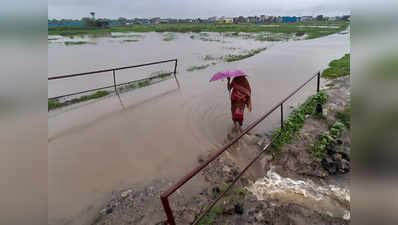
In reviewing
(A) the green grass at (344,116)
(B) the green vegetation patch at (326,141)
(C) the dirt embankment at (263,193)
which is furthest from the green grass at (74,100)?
(A) the green grass at (344,116)

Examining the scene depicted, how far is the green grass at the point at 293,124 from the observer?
4596 millimetres

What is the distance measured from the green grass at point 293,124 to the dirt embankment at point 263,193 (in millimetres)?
144

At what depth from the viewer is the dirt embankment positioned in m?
2.83

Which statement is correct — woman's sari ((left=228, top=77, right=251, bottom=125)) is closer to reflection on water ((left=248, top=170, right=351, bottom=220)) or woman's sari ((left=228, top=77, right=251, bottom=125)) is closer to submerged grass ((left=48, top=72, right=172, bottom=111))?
reflection on water ((left=248, top=170, right=351, bottom=220))

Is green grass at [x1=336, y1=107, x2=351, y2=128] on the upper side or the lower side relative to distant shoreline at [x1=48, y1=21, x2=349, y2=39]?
lower

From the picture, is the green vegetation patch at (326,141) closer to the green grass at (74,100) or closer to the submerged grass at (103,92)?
the submerged grass at (103,92)

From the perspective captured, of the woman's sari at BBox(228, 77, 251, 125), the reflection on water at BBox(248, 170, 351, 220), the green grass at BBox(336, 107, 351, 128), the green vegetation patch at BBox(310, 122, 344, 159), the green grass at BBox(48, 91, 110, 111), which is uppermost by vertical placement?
the woman's sari at BBox(228, 77, 251, 125)

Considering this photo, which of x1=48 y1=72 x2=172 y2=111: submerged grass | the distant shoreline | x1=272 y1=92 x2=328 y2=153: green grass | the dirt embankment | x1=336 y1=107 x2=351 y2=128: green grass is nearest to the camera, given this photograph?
the dirt embankment

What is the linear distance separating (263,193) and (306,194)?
644 mm

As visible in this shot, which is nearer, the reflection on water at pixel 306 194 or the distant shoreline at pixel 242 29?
the reflection on water at pixel 306 194

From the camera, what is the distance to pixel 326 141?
4375 mm

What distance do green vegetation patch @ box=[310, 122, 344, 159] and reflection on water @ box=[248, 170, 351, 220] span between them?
826 mm

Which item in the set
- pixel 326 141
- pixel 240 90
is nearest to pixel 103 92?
pixel 240 90

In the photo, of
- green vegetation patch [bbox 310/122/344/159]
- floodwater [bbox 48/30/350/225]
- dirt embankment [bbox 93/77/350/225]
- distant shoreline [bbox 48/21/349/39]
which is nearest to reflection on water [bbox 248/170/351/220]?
dirt embankment [bbox 93/77/350/225]
